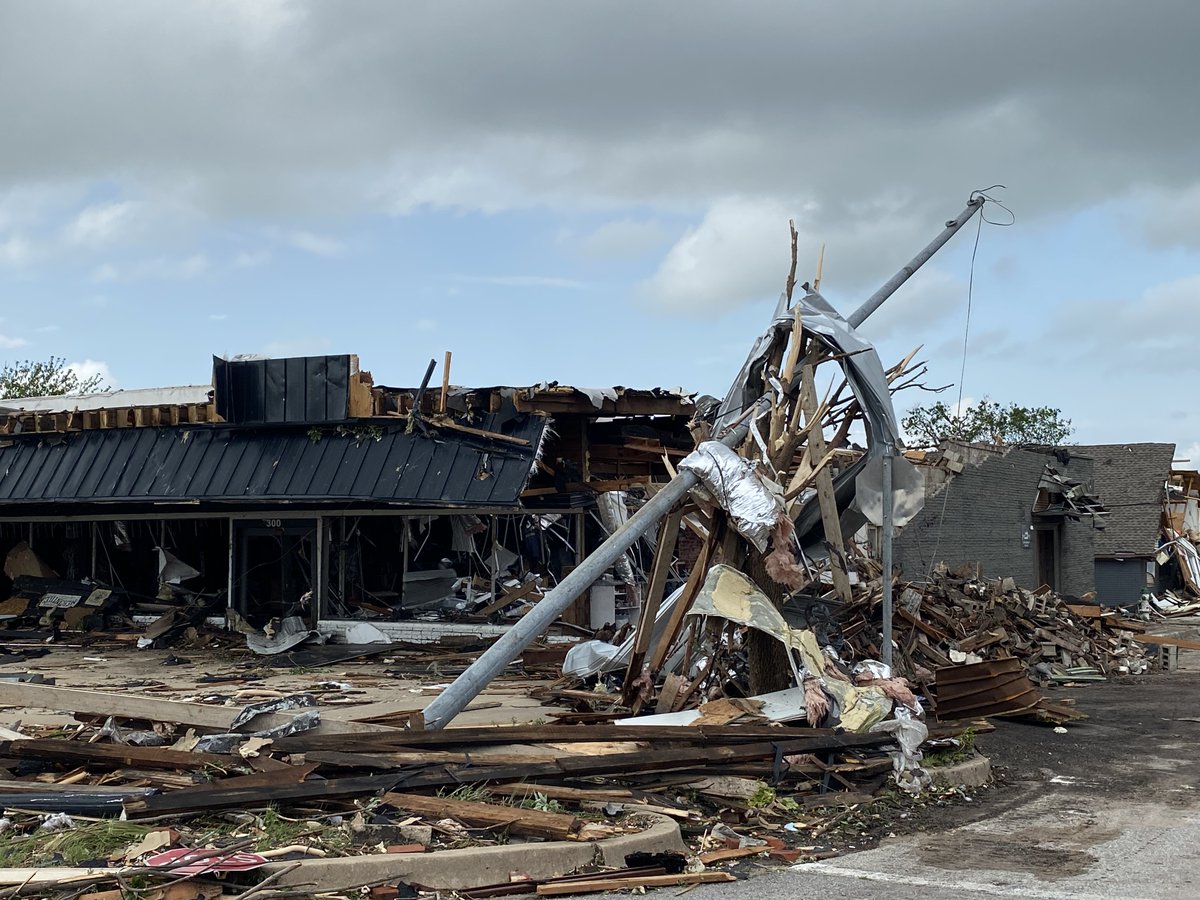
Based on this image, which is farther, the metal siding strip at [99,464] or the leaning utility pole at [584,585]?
the metal siding strip at [99,464]

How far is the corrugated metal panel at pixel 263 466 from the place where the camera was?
17.3m

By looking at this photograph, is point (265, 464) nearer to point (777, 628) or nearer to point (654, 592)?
point (654, 592)

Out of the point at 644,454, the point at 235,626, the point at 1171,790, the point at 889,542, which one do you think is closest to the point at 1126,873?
the point at 1171,790

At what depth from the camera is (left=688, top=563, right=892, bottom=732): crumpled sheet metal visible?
1027 centimetres

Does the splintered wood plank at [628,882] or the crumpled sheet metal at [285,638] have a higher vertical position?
the crumpled sheet metal at [285,638]

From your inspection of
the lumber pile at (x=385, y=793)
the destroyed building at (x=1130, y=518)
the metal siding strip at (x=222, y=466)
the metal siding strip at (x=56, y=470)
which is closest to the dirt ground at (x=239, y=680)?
the lumber pile at (x=385, y=793)

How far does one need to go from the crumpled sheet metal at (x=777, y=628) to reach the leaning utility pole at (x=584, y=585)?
2.66 feet

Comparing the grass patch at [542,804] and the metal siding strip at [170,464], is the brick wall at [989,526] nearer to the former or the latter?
the metal siding strip at [170,464]

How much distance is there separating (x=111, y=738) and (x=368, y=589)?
32.0ft

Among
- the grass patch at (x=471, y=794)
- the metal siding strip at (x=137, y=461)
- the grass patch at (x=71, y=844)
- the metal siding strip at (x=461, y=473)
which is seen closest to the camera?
the grass patch at (x=71, y=844)

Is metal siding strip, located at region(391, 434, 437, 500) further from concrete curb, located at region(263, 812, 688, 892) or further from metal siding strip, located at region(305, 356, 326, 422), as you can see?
concrete curb, located at region(263, 812, 688, 892)

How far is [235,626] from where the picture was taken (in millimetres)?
20609

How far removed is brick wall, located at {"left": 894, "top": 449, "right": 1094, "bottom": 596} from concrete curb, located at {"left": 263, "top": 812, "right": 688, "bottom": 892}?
18.0m

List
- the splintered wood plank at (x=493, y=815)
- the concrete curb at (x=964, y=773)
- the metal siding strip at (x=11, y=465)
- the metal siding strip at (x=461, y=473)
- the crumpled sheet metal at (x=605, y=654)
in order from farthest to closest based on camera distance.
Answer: the metal siding strip at (x=11, y=465), the metal siding strip at (x=461, y=473), the crumpled sheet metal at (x=605, y=654), the concrete curb at (x=964, y=773), the splintered wood plank at (x=493, y=815)
